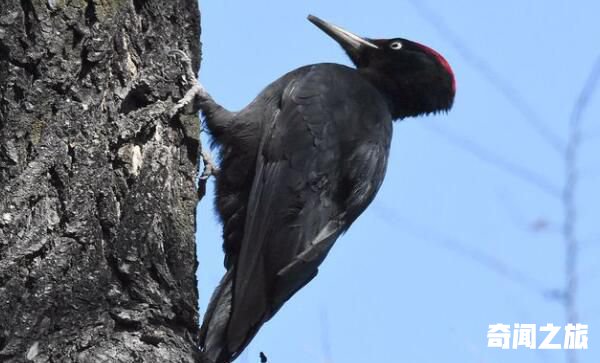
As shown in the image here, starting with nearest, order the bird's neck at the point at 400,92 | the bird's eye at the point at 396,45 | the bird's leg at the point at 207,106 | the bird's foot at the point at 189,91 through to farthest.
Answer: the bird's foot at the point at 189,91 → the bird's leg at the point at 207,106 → the bird's neck at the point at 400,92 → the bird's eye at the point at 396,45

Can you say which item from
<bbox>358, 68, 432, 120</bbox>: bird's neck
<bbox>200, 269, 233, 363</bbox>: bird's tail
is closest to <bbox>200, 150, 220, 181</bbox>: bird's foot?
<bbox>200, 269, 233, 363</bbox>: bird's tail

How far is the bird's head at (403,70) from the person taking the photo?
492 centimetres

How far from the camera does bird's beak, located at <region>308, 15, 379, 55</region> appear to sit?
5.13 meters

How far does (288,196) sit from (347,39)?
64.9 inches

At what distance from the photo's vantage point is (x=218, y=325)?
3244 mm

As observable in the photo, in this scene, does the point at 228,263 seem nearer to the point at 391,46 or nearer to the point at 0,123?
the point at 0,123

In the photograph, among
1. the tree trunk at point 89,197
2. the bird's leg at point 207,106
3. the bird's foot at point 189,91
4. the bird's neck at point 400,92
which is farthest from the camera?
the bird's neck at point 400,92

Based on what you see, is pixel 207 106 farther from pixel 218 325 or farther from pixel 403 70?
pixel 403 70

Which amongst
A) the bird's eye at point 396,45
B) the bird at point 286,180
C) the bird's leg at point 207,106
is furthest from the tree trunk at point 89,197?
the bird's eye at point 396,45

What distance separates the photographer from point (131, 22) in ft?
10.6

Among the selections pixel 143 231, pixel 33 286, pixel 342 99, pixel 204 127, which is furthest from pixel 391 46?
pixel 33 286

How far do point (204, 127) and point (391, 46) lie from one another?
1.39 metres

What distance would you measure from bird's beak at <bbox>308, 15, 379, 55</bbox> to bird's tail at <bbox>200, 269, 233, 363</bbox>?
6.63 ft

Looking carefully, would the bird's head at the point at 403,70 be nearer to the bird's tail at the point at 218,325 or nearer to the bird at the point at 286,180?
the bird at the point at 286,180
